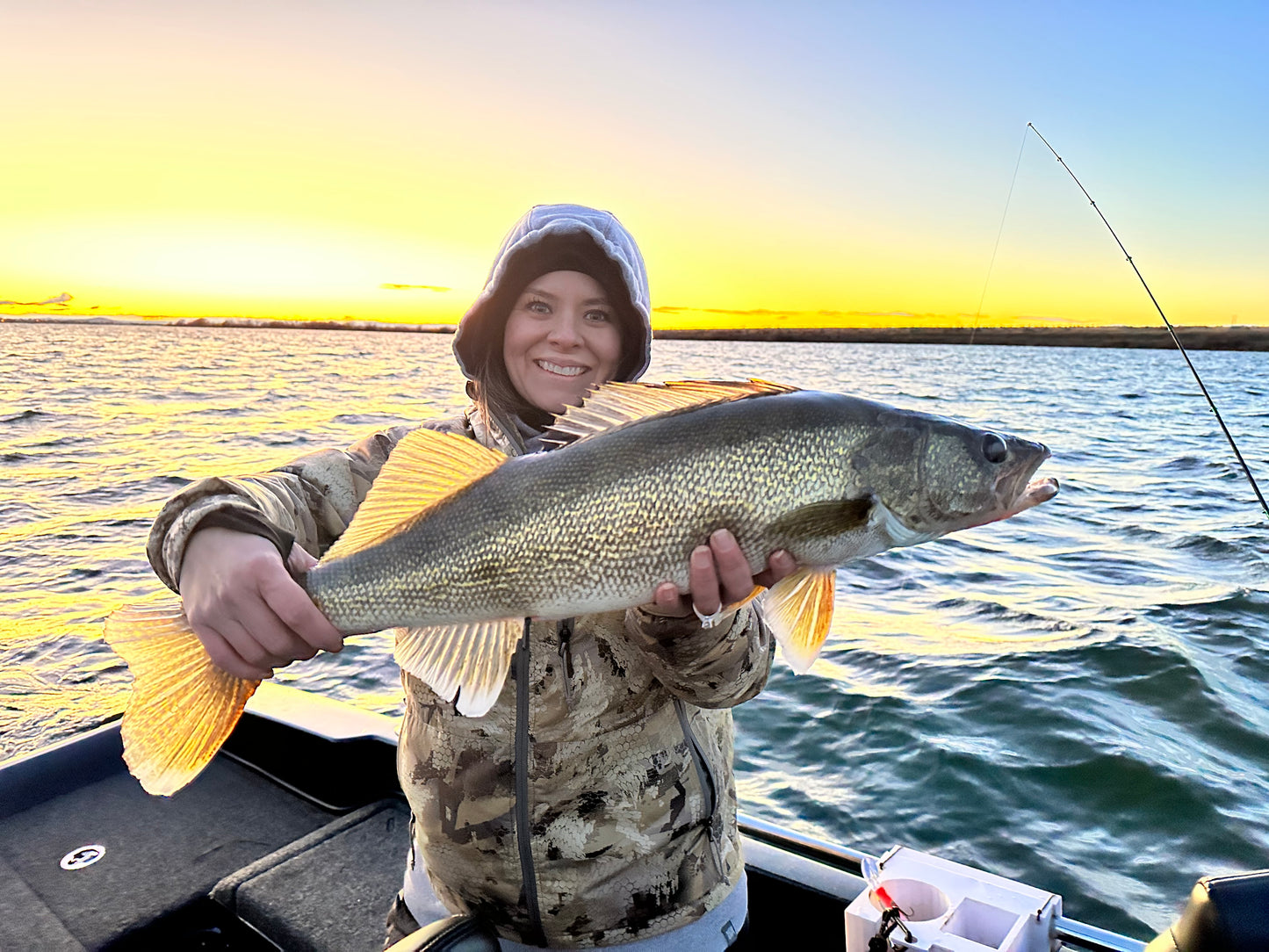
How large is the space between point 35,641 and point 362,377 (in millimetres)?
35206

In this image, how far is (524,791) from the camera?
235 centimetres

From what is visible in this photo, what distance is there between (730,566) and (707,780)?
0.80 meters

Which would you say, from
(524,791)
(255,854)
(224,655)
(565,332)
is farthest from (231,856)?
(565,332)

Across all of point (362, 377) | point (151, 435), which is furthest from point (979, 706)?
point (362, 377)

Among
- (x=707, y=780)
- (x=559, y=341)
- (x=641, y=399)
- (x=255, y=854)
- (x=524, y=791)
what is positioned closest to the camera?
(x=641, y=399)

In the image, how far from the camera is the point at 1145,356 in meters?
91.1

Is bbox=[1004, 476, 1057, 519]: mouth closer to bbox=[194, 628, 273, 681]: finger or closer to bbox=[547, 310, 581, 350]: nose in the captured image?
bbox=[547, 310, 581, 350]: nose

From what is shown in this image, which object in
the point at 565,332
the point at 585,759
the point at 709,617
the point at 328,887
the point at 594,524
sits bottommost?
the point at 328,887

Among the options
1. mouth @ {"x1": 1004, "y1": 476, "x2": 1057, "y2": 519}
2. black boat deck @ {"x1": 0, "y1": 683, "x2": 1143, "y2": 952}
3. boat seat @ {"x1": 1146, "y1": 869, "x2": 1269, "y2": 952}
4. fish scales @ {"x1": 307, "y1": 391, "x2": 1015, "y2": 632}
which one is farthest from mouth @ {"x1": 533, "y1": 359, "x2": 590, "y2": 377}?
boat seat @ {"x1": 1146, "y1": 869, "x2": 1269, "y2": 952}

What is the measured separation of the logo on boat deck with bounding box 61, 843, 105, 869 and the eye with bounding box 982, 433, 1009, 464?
4289mm

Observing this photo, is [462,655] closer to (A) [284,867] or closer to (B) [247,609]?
→ (B) [247,609]

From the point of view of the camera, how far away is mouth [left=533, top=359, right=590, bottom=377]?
289 centimetres

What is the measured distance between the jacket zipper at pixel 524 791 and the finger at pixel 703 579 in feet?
1.70

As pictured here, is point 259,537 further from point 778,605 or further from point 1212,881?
point 1212,881
